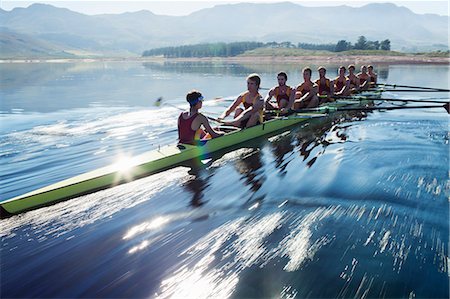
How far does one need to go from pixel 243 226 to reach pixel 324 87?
14.2m

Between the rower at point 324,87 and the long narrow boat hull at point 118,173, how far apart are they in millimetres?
7728

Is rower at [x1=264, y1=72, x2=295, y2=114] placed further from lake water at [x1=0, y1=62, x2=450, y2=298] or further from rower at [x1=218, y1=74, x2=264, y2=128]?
lake water at [x1=0, y1=62, x2=450, y2=298]

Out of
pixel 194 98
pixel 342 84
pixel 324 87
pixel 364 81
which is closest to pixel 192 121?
pixel 194 98

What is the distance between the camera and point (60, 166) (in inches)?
403

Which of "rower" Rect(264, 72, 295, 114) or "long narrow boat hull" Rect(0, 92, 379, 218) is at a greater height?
"rower" Rect(264, 72, 295, 114)

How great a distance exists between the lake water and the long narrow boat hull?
220 millimetres

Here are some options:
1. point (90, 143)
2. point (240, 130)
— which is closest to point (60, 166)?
point (90, 143)

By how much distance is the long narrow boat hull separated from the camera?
7.19 m

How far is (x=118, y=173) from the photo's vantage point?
8594 millimetres

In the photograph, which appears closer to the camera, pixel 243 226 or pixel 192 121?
pixel 243 226

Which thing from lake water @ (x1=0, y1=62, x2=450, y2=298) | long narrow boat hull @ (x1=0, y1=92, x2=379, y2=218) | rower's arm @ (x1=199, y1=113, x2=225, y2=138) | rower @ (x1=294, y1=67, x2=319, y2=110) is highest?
rower @ (x1=294, y1=67, x2=319, y2=110)

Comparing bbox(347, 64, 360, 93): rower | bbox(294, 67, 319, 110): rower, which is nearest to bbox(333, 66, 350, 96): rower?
bbox(347, 64, 360, 93): rower

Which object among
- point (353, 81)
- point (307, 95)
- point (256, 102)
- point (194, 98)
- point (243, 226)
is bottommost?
point (243, 226)

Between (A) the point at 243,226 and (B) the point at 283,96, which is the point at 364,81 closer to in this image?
(B) the point at 283,96
